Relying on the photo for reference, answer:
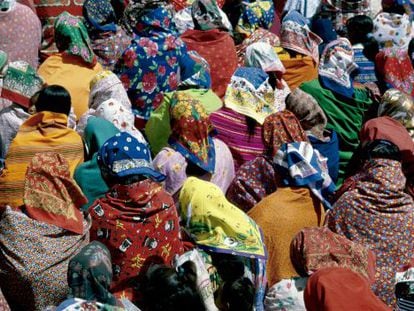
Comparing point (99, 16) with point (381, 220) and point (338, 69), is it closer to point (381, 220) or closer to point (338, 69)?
point (338, 69)

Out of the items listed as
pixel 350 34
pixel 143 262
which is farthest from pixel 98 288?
pixel 350 34

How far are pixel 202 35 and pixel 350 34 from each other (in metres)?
1.66

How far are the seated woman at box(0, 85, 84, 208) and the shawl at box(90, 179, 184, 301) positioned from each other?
1.77ft

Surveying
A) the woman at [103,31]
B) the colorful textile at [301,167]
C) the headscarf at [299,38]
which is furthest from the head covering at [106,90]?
the headscarf at [299,38]

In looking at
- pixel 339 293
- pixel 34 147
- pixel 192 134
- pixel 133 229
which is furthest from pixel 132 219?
pixel 339 293

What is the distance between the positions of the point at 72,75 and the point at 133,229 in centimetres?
266

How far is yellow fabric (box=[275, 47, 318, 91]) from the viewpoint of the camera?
31.9 ft

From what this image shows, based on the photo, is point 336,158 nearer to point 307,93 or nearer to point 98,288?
point 307,93

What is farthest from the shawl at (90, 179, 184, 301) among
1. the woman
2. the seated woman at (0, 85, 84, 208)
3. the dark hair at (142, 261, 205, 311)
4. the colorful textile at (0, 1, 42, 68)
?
the woman

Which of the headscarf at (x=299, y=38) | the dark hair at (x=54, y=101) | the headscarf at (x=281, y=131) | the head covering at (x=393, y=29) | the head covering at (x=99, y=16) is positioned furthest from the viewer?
the head covering at (x=393, y=29)

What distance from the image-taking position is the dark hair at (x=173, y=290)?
588 centimetres

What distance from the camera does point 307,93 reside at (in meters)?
8.70

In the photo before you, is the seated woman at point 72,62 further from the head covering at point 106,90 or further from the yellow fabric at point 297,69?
the yellow fabric at point 297,69

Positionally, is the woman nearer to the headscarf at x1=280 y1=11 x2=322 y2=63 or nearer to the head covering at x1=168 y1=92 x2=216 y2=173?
the headscarf at x1=280 y1=11 x2=322 y2=63
